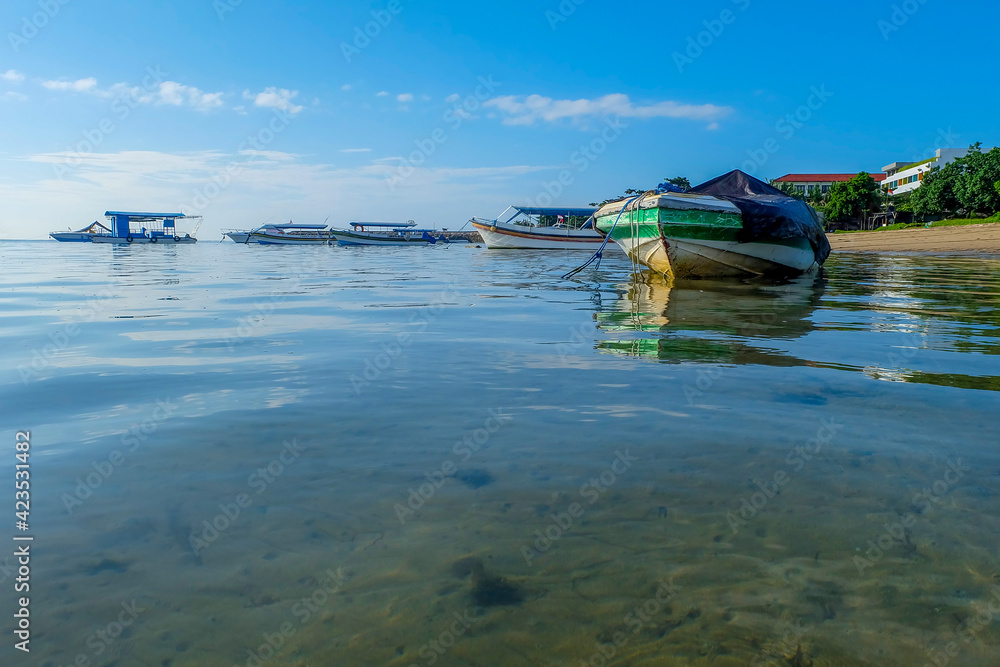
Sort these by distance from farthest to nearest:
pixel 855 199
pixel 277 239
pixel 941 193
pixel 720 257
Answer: pixel 277 239 < pixel 855 199 < pixel 941 193 < pixel 720 257

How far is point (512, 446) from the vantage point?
115 inches

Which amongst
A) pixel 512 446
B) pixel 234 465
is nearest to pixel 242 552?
pixel 234 465

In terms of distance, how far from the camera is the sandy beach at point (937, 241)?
30844 mm

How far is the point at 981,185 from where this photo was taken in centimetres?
4919

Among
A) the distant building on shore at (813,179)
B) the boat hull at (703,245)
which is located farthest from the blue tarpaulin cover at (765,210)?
the distant building on shore at (813,179)

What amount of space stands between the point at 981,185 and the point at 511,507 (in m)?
61.8

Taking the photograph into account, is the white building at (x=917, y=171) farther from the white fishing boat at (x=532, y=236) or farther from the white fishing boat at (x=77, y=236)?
the white fishing boat at (x=77, y=236)

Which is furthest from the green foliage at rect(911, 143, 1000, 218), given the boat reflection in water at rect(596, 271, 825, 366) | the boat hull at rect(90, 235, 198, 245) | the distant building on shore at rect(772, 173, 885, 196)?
the boat hull at rect(90, 235, 198, 245)

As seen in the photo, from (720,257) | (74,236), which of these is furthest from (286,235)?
(720,257)

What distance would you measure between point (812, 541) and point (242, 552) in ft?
6.10

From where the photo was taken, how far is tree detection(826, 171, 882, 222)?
67625 millimetres

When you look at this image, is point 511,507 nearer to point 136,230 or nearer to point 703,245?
point 703,245

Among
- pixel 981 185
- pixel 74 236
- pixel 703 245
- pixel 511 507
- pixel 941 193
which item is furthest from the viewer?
pixel 74 236

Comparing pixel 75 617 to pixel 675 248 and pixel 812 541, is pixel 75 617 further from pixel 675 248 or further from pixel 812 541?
pixel 675 248
